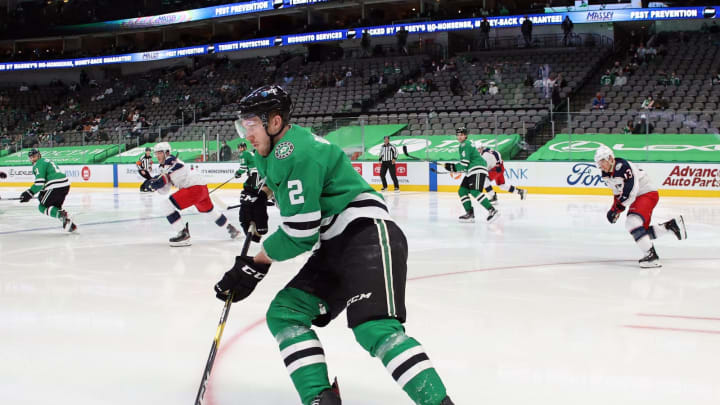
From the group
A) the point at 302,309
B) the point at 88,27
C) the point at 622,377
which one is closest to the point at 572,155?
the point at 622,377

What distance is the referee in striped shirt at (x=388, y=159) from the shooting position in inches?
662

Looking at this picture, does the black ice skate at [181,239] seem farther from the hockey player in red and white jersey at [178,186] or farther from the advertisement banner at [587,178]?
the advertisement banner at [587,178]

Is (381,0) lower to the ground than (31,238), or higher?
higher

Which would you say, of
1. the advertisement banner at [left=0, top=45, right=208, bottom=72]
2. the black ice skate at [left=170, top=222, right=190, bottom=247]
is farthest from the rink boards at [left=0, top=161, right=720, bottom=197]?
the advertisement banner at [left=0, top=45, right=208, bottom=72]

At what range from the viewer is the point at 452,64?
24.7 meters

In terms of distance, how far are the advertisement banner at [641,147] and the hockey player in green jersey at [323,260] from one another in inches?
491

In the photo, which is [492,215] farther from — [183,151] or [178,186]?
[183,151]

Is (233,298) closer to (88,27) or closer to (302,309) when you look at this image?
(302,309)

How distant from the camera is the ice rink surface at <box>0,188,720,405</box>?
2850mm

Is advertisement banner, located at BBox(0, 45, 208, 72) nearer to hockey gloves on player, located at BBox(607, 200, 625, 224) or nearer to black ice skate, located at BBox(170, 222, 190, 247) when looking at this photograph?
black ice skate, located at BBox(170, 222, 190, 247)

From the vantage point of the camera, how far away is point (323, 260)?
2445 millimetres

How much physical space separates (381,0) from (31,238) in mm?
22070

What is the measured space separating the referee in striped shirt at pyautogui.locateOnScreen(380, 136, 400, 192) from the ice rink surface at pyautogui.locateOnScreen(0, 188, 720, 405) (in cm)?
890

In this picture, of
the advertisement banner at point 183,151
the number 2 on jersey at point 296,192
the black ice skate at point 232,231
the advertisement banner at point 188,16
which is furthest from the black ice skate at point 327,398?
the advertisement banner at point 188,16
